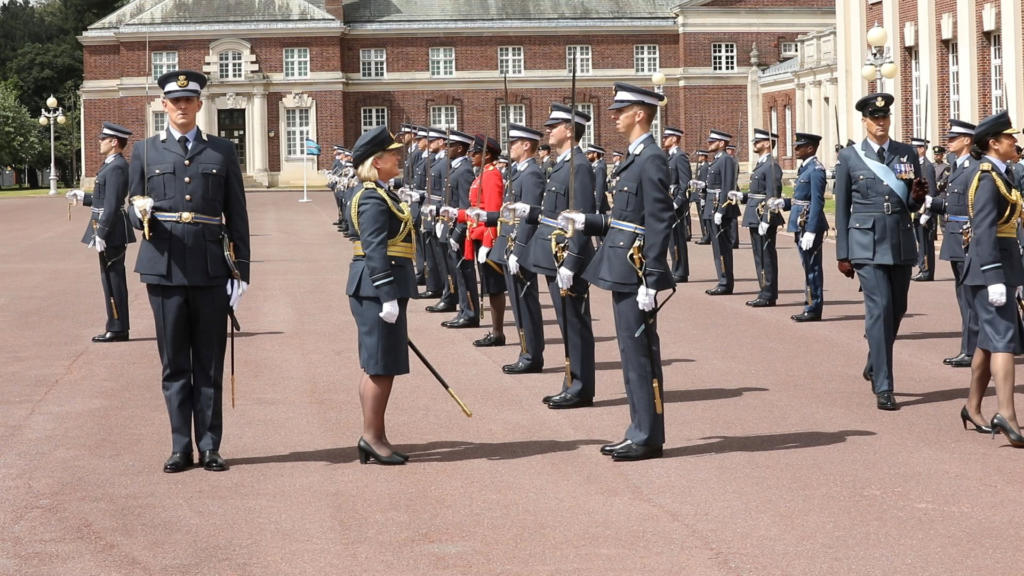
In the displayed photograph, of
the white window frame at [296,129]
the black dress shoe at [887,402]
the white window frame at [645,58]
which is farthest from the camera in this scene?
the white window frame at [645,58]

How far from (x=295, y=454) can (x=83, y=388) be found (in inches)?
127

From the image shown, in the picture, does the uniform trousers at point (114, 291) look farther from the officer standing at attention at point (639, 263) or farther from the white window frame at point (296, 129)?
the white window frame at point (296, 129)

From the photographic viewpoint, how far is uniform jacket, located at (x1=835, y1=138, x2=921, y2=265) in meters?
9.84

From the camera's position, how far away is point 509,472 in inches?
306

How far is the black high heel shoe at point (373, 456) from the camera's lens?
7.97m

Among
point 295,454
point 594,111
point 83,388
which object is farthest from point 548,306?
point 594,111

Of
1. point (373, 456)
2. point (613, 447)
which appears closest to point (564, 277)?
point (613, 447)

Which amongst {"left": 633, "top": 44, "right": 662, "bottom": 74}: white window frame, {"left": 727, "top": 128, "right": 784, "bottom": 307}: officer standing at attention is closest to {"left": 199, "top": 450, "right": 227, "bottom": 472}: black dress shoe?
{"left": 727, "top": 128, "right": 784, "bottom": 307}: officer standing at attention

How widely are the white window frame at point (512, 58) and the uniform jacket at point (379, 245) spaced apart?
220 feet

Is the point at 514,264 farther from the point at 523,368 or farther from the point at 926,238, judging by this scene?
the point at 926,238

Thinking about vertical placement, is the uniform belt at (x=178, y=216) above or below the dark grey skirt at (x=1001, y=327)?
above

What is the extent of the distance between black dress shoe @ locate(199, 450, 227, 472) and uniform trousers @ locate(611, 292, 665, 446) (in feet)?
7.18

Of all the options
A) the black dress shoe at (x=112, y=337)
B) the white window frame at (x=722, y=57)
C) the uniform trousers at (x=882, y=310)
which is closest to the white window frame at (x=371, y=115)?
the white window frame at (x=722, y=57)

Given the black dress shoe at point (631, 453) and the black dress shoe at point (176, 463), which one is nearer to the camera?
the black dress shoe at point (176, 463)
